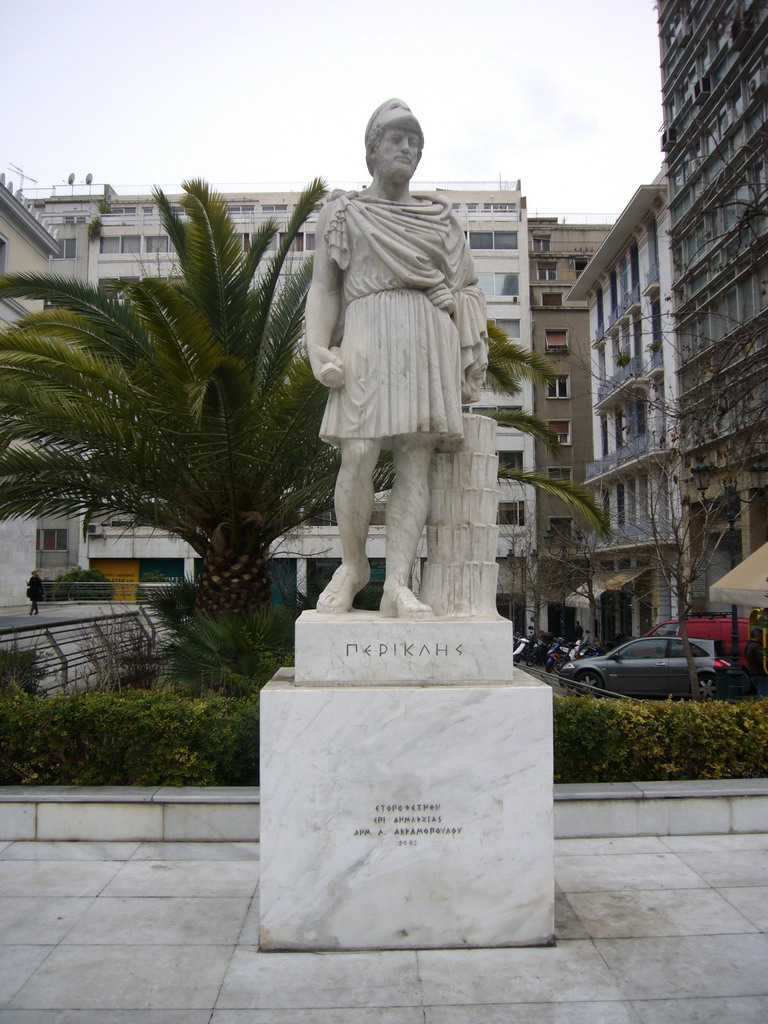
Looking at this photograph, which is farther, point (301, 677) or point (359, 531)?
point (359, 531)

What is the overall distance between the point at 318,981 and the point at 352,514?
211cm

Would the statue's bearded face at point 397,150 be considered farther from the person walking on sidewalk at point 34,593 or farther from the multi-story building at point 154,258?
the multi-story building at point 154,258

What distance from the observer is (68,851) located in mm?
5078

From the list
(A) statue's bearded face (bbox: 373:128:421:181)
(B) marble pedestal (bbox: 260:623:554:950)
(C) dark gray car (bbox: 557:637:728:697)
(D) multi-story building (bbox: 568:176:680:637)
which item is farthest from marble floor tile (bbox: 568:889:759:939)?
(D) multi-story building (bbox: 568:176:680:637)

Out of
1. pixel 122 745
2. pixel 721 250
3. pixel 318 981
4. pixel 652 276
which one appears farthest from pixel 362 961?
pixel 652 276

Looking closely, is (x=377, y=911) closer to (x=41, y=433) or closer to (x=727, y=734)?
(x=727, y=734)

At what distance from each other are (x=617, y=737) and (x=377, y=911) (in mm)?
3096

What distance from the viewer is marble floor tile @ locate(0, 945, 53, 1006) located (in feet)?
10.9

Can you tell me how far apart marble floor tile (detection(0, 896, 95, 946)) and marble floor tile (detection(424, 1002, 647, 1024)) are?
184cm

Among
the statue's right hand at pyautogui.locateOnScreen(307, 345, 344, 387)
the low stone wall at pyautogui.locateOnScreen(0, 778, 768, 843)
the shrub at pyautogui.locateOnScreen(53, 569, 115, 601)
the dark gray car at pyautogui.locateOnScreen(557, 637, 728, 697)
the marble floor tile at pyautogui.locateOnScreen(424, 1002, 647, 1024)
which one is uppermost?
the statue's right hand at pyautogui.locateOnScreen(307, 345, 344, 387)

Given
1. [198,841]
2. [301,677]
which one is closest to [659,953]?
[301,677]

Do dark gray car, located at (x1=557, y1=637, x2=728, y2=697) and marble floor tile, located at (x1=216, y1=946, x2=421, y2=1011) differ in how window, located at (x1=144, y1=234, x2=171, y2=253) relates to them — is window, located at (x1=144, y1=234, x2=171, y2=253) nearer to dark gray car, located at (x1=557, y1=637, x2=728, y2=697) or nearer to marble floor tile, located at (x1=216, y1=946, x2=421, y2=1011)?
dark gray car, located at (x1=557, y1=637, x2=728, y2=697)

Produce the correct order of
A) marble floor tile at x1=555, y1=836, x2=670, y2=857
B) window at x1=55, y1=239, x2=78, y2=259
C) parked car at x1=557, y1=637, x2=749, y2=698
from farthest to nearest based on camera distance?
window at x1=55, y1=239, x2=78, y2=259, parked car at x1=557, y1=637, x2=749, y2=698, marble floor tile at x1=555, y1=836, x2=670, y2=857

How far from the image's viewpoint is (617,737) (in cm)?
619
